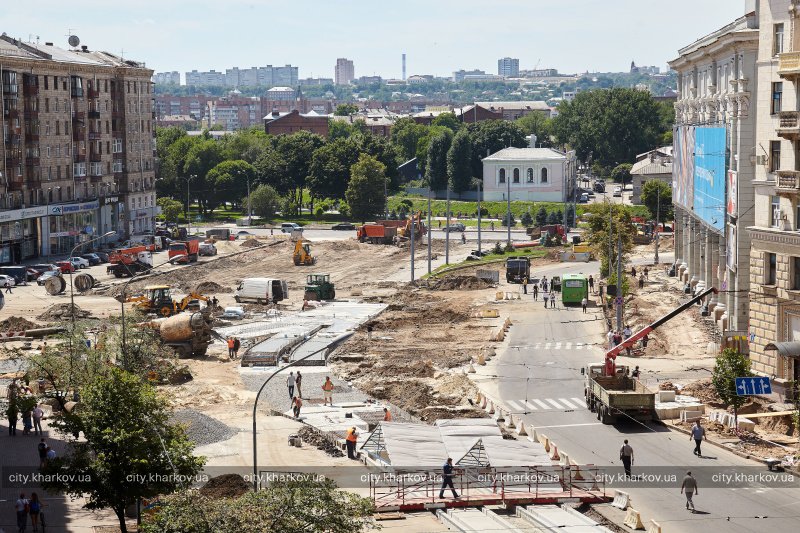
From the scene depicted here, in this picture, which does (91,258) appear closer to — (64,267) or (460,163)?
(64,267)

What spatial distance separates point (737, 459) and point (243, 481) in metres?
16.5

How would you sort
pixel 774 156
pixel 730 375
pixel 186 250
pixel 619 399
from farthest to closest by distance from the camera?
pixel 186 250 → pixel 774 156 → pixel 619 399 → pixel 730 375

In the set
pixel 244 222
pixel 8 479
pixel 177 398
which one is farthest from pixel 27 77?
pixel 8 479

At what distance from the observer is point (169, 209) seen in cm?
14725

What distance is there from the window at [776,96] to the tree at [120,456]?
33128 millimetres

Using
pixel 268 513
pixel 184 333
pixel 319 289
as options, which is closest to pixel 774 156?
pixel 184 333

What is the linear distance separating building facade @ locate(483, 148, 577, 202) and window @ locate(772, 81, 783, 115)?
101 meters

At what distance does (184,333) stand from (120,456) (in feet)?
105

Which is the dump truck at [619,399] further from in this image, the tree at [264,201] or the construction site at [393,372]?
the tree at [264,201]

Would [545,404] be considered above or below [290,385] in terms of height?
below

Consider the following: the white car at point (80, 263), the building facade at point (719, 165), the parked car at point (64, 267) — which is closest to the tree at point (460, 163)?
the white car at point (80, 263)

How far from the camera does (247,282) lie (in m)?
87.1

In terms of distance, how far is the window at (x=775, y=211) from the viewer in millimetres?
54375

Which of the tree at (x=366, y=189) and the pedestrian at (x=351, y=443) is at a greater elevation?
the tree at (x=366, y=189)
